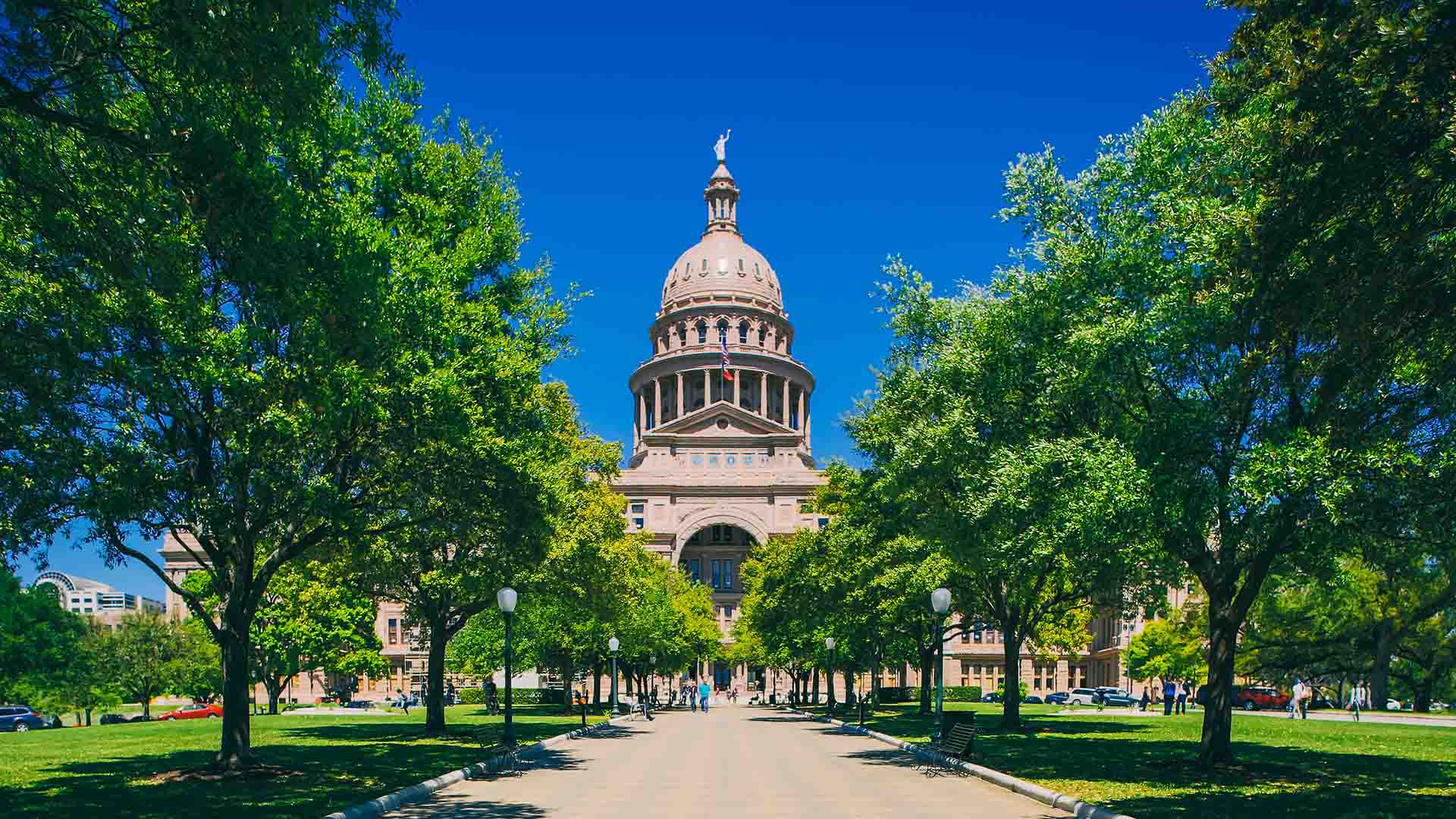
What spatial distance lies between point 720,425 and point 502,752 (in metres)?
102

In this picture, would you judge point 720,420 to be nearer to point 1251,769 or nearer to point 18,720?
point 18,720

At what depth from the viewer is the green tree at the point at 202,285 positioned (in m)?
11.2

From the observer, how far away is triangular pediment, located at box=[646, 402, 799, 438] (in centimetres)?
12738

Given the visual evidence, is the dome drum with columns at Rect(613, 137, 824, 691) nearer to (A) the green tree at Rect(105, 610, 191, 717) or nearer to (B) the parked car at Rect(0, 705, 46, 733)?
(A) the green tree at Rect(105, 610, 191, 717)

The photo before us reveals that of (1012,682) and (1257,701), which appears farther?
(1257,701)

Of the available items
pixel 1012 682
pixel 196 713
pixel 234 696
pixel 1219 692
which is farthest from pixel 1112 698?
pixel 234 696

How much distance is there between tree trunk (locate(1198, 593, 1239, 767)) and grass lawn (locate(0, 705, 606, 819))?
1427 centimetres

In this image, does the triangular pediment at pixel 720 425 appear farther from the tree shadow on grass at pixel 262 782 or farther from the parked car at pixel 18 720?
the tree shadow on grass at pixel 262 782

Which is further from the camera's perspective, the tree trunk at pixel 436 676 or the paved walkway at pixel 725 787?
the tree trunk at pixel 436 676

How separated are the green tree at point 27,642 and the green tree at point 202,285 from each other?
55.5 m

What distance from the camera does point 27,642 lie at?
68375 millimetres

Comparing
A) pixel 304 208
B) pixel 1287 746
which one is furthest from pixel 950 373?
pixel 304 208

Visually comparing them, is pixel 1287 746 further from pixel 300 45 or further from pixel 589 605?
pixel 300 45

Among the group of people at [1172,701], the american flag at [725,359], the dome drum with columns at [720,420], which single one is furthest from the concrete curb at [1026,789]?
the american flag at [725,359]
